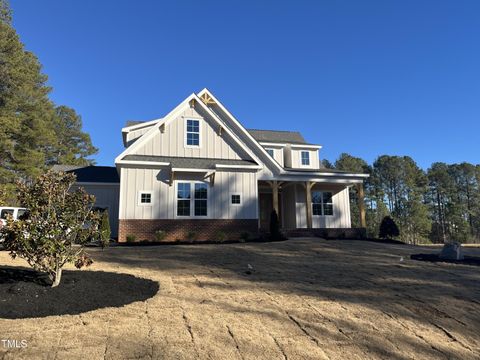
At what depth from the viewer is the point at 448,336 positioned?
16.4 feet

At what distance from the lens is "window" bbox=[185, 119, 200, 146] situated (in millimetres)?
18172

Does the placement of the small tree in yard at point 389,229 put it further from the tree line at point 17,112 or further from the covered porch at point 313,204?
the tree line at point 17,112

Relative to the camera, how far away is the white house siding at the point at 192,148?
17.6 meters

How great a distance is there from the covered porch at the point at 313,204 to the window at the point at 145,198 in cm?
727

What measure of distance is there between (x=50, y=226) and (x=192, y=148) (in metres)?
12.3

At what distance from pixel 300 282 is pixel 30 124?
3071 cm

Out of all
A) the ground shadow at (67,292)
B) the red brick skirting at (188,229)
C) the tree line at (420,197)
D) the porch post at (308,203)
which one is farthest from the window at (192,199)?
the tree line at (420,197)

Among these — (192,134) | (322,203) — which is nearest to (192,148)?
(192,134)

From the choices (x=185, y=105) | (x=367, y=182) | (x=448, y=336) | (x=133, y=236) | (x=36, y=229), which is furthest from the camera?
(x=367, y=182)

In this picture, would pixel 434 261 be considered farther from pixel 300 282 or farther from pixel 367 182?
pixel 367 182

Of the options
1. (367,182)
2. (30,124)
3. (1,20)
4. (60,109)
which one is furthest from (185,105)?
(367,182)

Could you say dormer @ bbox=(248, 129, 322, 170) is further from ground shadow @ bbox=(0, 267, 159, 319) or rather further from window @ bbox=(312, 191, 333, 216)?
ground shadow @ bbox=(0, 267, 159, 319)

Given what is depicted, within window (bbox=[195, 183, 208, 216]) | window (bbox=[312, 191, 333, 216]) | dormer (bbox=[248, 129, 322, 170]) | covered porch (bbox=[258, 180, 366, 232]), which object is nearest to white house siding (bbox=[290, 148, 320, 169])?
dormer (bbox=[248, 129, 322, 170])

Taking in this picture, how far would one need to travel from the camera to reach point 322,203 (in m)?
22.4
